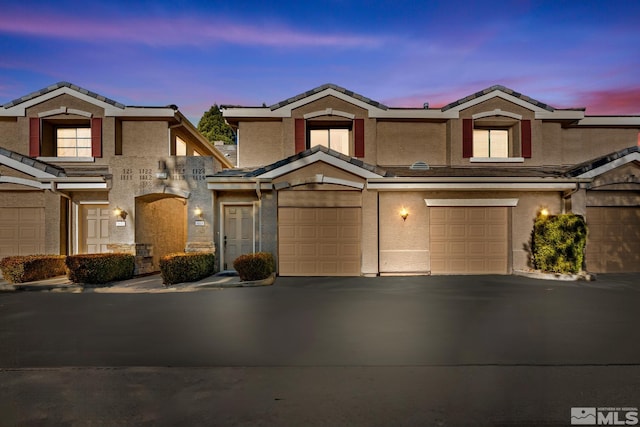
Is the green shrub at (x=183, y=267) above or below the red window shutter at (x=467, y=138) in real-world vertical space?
below

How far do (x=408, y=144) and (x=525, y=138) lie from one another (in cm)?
489

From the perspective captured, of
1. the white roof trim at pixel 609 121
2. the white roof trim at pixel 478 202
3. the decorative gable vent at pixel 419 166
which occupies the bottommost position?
the white roof trim at pixel 478 202

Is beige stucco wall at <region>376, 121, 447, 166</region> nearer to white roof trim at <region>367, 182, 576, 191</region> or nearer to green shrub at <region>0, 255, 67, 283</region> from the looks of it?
white roof trim at <region>367, 182, 576, 191</region>

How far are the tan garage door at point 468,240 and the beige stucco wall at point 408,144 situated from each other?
10.5ft

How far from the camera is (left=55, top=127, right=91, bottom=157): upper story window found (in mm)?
14297

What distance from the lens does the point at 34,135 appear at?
13.8m

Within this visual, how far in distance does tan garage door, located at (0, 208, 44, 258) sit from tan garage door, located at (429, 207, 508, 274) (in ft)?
46.8

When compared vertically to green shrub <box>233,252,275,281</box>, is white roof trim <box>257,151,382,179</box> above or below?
above

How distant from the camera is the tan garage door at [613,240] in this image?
12617 millimetres

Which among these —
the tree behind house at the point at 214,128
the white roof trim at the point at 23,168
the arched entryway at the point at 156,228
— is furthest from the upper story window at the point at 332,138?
the tree behind house at the point at 214,128

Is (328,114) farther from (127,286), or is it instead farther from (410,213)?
(127,286)

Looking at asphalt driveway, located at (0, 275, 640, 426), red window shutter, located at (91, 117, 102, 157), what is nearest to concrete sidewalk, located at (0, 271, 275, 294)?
asphalt driveway, located at (0, 275, 640, 426)

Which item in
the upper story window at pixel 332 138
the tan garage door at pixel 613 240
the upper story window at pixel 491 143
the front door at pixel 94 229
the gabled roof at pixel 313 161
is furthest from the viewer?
the upper story window at pixel 491 143

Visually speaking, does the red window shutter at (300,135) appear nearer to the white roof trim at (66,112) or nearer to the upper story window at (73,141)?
the white roof trim at (66,112)
